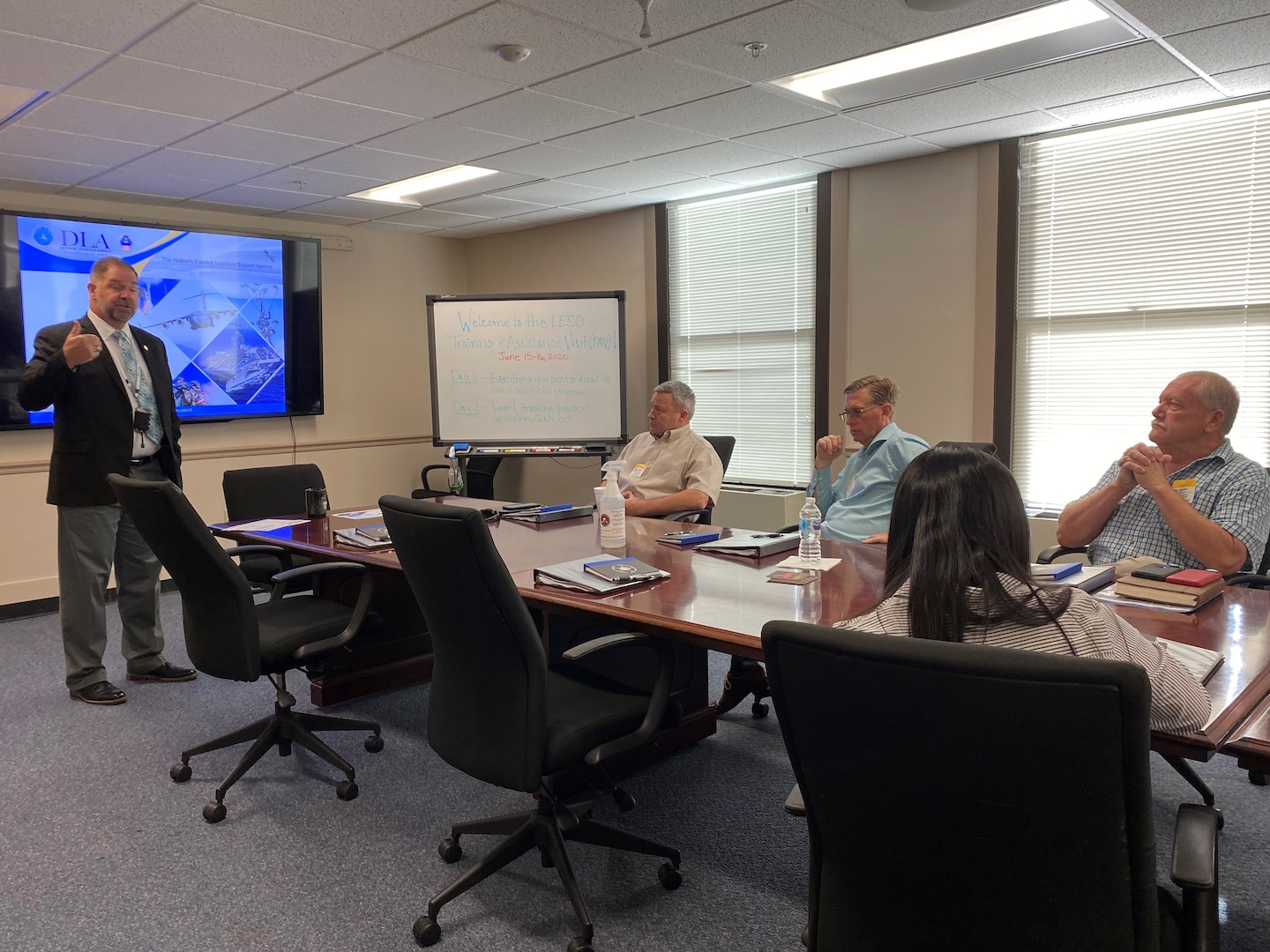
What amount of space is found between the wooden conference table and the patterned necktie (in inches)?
20.3

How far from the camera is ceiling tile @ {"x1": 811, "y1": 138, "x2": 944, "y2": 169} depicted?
4.28 meters

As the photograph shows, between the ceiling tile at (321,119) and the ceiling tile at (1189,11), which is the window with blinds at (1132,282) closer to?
the ceiling tile at (1189,11)

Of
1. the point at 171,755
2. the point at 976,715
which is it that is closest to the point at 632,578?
the point at 976,715

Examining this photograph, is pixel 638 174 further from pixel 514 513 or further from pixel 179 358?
pixel 179 358

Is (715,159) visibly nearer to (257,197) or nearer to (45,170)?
(257,197)

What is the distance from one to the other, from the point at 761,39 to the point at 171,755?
10.1 feet

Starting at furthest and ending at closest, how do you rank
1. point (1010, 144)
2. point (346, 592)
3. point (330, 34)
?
point (1010, 144) → point (346, 592) → point (330, 34)

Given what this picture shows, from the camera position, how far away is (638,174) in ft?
16.0

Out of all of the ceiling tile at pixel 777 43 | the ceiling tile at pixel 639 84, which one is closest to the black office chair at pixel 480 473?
the ceiling tile at pixel 639 84

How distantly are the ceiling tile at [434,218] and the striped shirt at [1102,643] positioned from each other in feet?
16.8

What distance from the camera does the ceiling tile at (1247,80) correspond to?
330 cm

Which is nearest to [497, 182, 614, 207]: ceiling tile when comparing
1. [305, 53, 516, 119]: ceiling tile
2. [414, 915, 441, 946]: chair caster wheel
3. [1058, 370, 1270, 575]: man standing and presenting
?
[305, 53, 516, 119]: ceiling tile

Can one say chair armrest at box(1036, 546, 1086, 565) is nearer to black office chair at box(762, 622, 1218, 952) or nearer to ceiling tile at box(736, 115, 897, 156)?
black office chair at box(762, 622, 1218, 952)

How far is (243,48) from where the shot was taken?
2.92 meters
